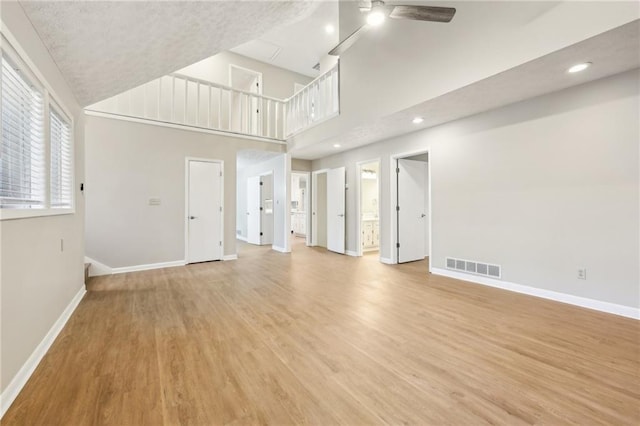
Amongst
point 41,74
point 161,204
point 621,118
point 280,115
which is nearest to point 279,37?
point 280,115

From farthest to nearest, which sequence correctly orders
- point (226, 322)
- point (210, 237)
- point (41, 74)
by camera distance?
1. point (210, 237)
2. point (226, 322)
3. point (41, 74)

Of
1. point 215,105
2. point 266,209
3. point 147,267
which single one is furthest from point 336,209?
point 147,267

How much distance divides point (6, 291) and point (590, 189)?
521 centimetres

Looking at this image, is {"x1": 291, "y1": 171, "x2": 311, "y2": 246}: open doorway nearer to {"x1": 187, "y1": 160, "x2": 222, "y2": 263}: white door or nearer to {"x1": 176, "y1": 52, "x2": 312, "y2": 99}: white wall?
{"x1": 176, "y1": 52, "x2": 312, "y2": 99}: white wall

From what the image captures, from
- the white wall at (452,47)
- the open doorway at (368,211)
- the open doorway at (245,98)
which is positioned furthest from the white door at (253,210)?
the white wall at (452,47)

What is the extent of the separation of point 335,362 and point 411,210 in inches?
171

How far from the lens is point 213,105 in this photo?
7.04m

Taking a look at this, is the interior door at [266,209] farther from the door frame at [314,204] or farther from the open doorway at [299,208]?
the open doorway at [299,208]

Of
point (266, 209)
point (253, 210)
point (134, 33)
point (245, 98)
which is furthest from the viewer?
point (253, 210)

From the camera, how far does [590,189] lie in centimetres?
317

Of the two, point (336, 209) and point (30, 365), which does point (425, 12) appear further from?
point (336, 209)

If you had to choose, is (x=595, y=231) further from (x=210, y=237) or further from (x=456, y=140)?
(x=210, y=237)

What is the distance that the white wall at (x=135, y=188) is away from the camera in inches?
188

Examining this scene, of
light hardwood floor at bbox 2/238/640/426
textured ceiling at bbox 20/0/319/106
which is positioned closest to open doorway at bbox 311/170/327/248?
light hardwood floor at bbox 2/238/640/426
